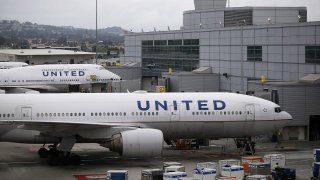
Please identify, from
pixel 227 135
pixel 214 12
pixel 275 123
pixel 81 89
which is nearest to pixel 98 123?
pixel 227 135

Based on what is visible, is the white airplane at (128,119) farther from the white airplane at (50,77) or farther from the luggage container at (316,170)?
the white airplane at (50,77)

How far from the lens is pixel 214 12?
7962 cm

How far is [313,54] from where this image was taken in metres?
43.7

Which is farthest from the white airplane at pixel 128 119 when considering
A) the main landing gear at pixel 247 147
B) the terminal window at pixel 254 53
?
the terminal window at pixel 254 53

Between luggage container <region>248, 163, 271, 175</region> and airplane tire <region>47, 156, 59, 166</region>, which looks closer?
luggage container <region>248, 163, 271, 175</region>

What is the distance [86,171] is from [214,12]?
5326 cm

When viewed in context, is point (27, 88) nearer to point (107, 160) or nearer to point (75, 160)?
point (107, 160)

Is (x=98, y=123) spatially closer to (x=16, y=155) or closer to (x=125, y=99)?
(x=125, y=99)

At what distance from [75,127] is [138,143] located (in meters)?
3.74

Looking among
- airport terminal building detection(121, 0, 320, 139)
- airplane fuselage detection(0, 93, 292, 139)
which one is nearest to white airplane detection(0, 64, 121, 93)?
airport terminal building detection(121, 0, 320, 139)

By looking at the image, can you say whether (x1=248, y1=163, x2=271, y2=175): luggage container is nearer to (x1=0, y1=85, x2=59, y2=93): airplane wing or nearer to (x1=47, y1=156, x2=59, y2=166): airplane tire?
(x1=47, y1=156, x2=59, y2=166): airplane tire

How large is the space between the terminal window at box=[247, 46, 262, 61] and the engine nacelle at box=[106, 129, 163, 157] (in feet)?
74.9

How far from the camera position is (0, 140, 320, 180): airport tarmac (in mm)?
29469

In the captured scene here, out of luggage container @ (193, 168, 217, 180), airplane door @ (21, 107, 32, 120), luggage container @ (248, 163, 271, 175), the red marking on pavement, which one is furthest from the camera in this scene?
airplane door @ (21, 107, 32, 120)
